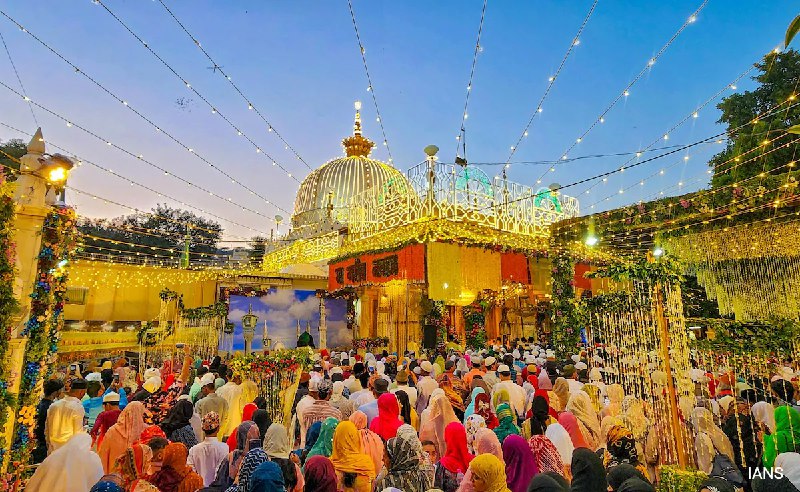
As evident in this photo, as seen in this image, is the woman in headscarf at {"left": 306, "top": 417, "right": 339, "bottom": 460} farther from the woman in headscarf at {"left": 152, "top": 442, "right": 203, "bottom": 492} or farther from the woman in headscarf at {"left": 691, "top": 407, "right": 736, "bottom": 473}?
the woman in headscarf at {"left": 691, "top": 407, "right": 736, "bottom": 473}

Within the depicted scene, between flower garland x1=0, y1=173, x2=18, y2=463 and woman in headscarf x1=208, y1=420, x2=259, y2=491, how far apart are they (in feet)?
6.20

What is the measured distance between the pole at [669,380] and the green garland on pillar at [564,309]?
5.76 metres

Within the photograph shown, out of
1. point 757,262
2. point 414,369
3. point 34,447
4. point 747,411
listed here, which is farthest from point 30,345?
point 757,262

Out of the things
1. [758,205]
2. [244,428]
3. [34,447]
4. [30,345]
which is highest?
[758,205]

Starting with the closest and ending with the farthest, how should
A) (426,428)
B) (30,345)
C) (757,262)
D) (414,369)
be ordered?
(30,345), (426,428), (414,369), (757,262)

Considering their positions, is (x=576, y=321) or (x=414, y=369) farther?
(x=576, y=321)

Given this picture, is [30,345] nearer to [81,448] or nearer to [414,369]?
[81,448]

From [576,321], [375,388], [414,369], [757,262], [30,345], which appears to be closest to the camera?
[30,345]

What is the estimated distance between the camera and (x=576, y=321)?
10.7m

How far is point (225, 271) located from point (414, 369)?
11081 mm

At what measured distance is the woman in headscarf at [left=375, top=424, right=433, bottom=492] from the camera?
3262 mm

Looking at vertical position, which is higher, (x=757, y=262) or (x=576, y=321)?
(x=757, y=262)

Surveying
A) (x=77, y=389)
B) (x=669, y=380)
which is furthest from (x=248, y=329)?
(x=669, y=380)

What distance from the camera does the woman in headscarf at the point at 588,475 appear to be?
2.83 m
